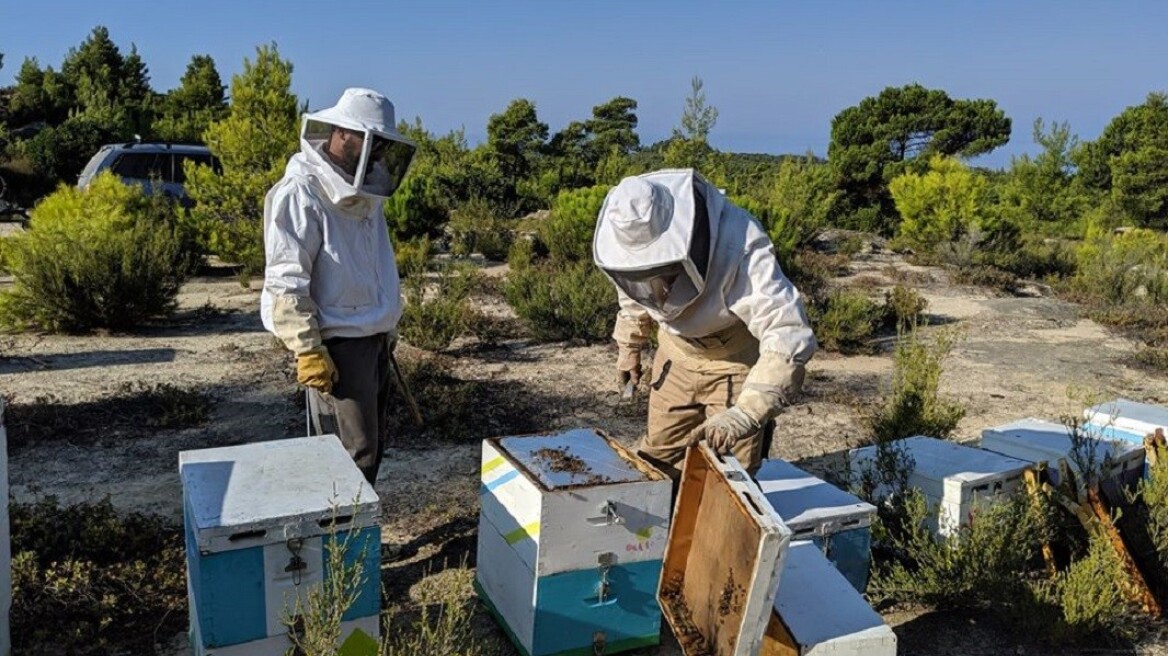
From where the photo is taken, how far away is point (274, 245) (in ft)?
10.3

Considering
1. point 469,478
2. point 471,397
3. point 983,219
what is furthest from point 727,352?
point 983,219

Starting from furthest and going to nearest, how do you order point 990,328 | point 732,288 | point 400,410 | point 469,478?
point 990,328, point 400,410, point 469,478, point 732,288

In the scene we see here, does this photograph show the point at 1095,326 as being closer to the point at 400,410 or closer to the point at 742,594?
the point at 400,410

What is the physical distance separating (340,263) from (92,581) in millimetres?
1446

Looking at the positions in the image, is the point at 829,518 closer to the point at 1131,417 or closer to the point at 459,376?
the point at 1131,417

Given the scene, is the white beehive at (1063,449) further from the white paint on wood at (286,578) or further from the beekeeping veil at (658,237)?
the white paint on wood at (286,578)

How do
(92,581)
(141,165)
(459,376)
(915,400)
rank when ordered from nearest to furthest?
(92,581), (915,400), (459,376), (141,165)

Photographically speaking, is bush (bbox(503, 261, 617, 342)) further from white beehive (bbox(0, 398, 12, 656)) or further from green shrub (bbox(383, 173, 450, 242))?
white beehive (bbox(0, 398, 12, 656))

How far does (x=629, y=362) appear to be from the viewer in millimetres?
3625

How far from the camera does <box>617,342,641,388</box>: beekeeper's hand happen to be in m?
3.61

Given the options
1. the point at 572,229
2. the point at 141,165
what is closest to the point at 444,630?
the point at 572,229

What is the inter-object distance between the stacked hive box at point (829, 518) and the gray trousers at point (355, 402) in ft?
4.89

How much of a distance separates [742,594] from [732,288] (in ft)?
3.69

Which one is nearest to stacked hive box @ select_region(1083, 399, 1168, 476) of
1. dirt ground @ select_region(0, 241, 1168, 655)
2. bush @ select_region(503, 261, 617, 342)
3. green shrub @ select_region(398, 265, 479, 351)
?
dirt ground @ select_region(0, 241, 1168, 655)
